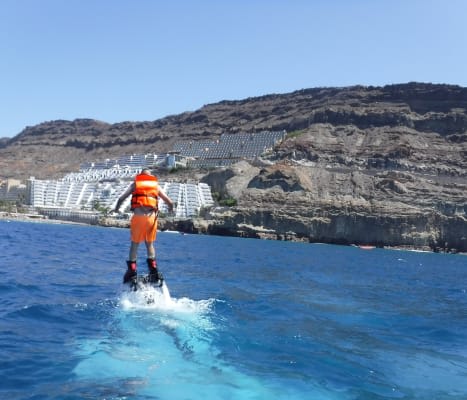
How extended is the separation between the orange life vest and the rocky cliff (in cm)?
6861

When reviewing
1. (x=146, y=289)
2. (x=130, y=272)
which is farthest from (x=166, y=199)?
(x=146, y=289)

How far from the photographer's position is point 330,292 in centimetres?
1661

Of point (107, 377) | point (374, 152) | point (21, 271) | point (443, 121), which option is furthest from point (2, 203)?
point (107, 377)

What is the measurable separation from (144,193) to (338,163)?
10633 cm

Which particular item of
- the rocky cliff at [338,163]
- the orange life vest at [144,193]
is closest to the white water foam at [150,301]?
the orange life vest at [144,193]

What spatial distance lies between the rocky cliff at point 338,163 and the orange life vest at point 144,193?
68610 millimetres

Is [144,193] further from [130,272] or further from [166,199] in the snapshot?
[130,272]

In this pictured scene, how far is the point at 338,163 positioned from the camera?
371ft

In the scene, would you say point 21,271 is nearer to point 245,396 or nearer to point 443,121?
point 245,396

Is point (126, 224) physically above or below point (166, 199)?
below

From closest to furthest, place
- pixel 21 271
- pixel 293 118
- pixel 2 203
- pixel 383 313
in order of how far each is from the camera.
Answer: pixel 383 313 < pixel 21 271 < pixel 2 203 < pixel 293 118

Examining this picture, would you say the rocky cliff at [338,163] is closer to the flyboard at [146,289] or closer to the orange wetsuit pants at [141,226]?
the flyboard at [146,289]

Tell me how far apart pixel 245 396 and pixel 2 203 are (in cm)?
11534

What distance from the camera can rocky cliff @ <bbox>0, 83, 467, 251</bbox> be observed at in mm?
78062
